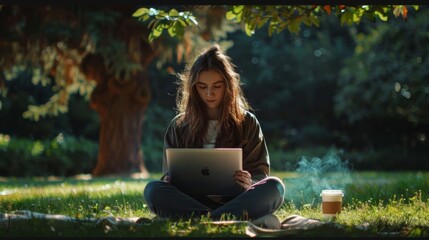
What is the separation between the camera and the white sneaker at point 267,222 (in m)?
3.90

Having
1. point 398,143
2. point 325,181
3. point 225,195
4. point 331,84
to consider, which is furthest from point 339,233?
point 331,84

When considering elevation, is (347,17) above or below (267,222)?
above

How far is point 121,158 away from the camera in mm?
12352

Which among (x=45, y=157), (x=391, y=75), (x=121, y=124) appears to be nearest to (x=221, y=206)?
(x=121, y=124)

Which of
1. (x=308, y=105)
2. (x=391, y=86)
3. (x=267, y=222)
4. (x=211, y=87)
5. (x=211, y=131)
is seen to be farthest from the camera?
(x=308, y=105)

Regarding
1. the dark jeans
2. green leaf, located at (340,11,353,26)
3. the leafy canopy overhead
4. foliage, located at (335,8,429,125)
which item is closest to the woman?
the dark jeans

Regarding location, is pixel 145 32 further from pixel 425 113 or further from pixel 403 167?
pixel 403 167

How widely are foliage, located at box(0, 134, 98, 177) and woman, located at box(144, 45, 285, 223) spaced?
30.5 feet

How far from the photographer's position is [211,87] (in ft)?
14.4

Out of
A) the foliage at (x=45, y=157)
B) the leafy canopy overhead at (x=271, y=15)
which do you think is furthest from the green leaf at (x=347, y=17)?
the foliage at (x=45, y=157)

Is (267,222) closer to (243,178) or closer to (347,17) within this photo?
(243,178)

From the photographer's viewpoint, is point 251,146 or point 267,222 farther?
point 251,146

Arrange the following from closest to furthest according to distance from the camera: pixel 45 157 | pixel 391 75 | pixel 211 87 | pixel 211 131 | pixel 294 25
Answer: pixel 211 87, pixel 211 131, pixel 294 25, pixel 45 157, pixel 391 75

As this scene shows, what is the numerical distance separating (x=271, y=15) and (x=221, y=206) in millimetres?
1917
